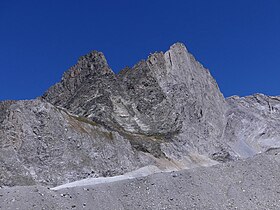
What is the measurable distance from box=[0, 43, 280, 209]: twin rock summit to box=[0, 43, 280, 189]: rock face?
15cm

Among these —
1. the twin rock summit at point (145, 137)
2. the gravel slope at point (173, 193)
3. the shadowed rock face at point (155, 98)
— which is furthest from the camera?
the shadowed rock face at point (155, 98)

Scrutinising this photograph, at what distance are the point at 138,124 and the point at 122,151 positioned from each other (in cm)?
2156

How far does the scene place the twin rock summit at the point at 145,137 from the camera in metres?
23.1

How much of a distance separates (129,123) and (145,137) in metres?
8.14

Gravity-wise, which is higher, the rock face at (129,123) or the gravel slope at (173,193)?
the rock face at (129,123)

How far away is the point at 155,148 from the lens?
6875cm

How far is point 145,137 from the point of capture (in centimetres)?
7331

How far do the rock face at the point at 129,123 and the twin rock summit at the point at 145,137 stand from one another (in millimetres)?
153

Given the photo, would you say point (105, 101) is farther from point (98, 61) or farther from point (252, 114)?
point (252, 114)

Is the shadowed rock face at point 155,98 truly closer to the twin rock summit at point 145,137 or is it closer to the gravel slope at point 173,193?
the twin rock summit at point 145,137

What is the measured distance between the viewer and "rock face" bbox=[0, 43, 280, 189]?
50.4 metres

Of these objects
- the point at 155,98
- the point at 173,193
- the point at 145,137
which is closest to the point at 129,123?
the point at 145,137

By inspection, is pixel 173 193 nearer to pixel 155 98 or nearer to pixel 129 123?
pixel 129 123

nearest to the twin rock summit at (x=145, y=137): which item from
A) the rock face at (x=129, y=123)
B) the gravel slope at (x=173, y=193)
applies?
the gravel slope at (x=173, y=193)
